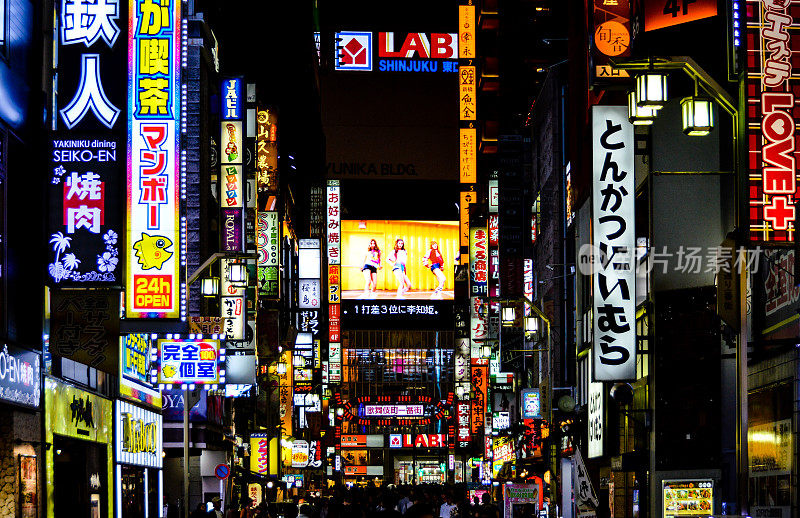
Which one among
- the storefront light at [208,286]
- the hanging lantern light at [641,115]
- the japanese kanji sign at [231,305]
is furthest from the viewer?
the japanese kanji sign at [231,305]

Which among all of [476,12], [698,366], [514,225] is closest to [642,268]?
[698,366]

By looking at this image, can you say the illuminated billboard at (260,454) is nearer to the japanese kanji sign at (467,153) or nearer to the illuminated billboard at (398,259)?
the japanese kanji sign at (467,153)

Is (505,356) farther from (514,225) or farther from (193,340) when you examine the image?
(193,340)

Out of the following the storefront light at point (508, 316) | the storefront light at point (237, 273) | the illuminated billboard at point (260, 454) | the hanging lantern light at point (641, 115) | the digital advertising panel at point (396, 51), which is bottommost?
the illuminated billboard at point (260, 454)

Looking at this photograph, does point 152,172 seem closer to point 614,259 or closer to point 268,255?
point 614,259

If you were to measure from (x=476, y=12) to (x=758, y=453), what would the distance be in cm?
3150

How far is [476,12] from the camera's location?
4762 cm

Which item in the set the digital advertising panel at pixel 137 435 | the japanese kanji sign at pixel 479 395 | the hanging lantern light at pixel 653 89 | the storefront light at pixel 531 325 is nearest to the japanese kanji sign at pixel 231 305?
the digital advertising panel at pixel 137 435

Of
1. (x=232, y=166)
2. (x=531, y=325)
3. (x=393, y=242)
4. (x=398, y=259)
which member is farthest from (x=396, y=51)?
(x=398, y=259)

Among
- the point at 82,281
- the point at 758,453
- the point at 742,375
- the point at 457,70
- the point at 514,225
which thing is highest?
the point at 457,70

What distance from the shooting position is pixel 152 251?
2055 cm

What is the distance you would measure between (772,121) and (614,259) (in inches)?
400

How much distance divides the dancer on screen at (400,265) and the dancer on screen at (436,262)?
1882mm

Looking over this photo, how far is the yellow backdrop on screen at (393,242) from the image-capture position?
95.9m
